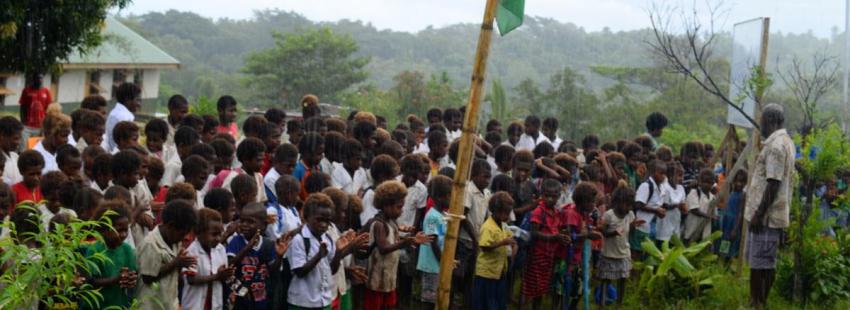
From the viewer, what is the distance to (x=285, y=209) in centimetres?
637

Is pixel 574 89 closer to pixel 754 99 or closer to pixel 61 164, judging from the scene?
pixel 754 99

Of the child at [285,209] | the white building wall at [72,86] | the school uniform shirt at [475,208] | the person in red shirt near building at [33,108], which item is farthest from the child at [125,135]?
the white building wall at [72,86]

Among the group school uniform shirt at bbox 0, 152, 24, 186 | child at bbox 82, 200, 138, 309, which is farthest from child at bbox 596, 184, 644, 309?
school uniform shirt at bbox 0, 152, 24, 186

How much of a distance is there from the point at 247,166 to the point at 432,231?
1.43 m

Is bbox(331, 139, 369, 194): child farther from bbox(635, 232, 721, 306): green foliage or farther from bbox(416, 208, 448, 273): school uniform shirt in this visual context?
bbox(635, 232, 721, 306): green foliage

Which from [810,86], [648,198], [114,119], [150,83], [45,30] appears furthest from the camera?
[150,83]

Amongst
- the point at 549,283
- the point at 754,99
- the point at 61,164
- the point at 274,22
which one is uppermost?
the point at 274,22

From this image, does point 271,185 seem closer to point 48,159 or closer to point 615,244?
point 48,159

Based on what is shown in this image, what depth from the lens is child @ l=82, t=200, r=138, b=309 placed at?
5.07m

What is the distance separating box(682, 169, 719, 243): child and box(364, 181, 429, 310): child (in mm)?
4132

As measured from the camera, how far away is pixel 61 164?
645 cm

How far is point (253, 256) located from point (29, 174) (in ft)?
5.54

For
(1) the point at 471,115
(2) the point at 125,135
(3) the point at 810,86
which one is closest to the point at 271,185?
(2) the point at 125,135

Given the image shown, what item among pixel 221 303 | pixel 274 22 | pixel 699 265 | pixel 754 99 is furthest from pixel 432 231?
pixel 274 22
